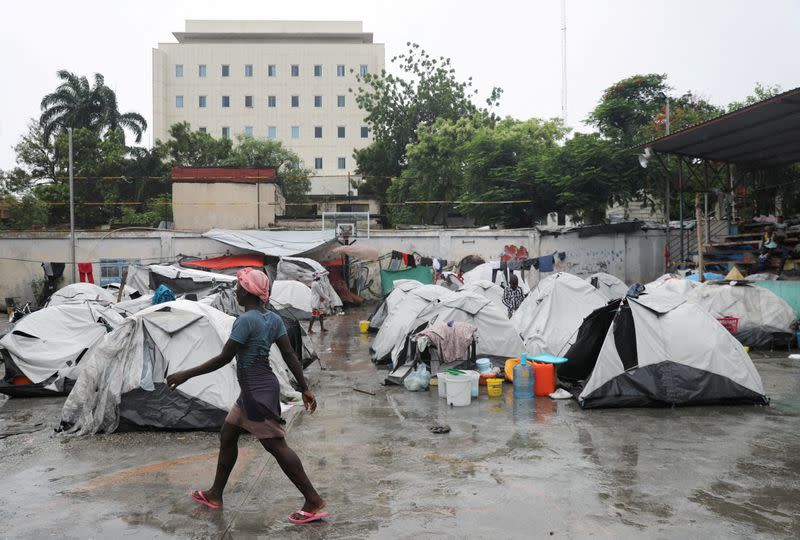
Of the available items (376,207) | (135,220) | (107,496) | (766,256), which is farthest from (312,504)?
(376,207)

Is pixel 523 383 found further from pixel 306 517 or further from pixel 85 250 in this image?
pixel 85 250

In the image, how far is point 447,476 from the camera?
6.12 m

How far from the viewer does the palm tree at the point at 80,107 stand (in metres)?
39.8

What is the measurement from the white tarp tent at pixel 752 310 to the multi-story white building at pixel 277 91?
50355 mm

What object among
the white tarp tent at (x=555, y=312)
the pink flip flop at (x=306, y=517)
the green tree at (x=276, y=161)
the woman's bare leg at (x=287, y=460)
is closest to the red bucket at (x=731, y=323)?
the white tarp tent at (x=555, y=312)

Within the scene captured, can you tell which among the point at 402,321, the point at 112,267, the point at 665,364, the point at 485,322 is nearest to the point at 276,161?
the point at 112,267

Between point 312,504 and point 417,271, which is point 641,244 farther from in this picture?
point 312,504

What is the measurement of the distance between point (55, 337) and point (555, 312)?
9.22m

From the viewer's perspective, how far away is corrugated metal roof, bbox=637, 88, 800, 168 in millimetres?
14430

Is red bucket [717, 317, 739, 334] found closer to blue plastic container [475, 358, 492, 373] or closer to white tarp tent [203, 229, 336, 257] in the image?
blue plastic container [475, 358, 492, 373]

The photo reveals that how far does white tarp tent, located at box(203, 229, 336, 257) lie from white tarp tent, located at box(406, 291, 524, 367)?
13.0 metres

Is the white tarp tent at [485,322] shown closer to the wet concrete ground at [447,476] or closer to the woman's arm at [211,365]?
the wet concrete ground at [447,476]

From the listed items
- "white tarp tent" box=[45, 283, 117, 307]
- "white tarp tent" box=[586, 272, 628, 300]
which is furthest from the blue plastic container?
"white tarp tent" box=[45, 283, 117, 307]

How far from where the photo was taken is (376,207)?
3950 centimetres
